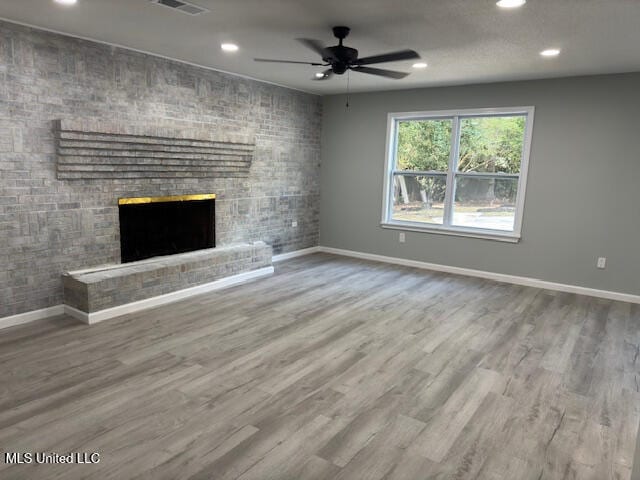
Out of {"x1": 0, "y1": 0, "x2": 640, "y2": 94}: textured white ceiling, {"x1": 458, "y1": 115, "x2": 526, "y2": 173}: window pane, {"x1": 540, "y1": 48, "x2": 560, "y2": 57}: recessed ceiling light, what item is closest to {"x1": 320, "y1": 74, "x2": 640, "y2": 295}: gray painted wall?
{"x1": 458, "y1": 115, "x2": 526, "y2": 173}: window pane

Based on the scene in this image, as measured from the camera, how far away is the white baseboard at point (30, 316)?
3656 mm

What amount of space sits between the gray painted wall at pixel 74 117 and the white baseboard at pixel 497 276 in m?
1.98

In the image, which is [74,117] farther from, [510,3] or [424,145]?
[424,145]

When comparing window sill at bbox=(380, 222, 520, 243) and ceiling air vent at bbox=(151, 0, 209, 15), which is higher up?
ceiling air vent at bbox=(151, 0, 209, 15)

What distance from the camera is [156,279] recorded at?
169 inches

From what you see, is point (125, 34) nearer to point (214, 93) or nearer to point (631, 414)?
point (214, 93)

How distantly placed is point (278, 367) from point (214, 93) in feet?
11.3

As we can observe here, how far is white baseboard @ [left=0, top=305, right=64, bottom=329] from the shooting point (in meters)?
3.66

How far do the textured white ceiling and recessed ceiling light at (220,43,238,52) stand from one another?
58 millimetres

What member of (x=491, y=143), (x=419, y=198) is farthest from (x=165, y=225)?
(x=491, y=143)

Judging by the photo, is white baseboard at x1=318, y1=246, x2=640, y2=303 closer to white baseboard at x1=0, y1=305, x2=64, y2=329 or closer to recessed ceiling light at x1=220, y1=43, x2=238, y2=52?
recessed ceiling light at x1=220, y1=43, x2=238, y2=52

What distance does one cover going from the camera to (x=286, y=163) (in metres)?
6.30

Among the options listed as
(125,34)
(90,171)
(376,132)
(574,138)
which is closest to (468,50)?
(574,138)

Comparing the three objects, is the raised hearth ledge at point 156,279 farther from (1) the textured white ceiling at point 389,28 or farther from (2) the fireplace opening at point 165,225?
(1) the textured white ceiling at point 389,28
